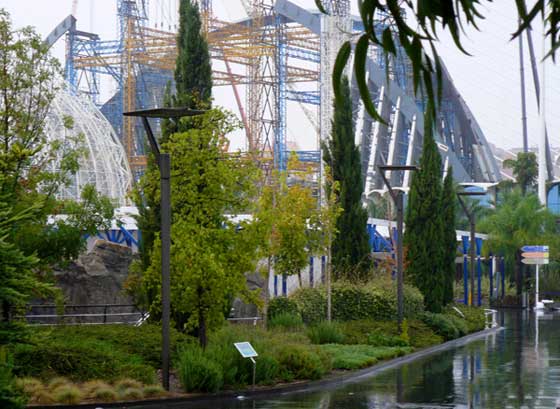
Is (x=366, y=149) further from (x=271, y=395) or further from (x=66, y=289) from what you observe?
(x=271, y=395)

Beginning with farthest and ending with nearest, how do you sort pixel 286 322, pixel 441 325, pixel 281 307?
1. pixel 441 325
2. pixel 281 307
3. pixel 286 322

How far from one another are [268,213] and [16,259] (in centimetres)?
1021

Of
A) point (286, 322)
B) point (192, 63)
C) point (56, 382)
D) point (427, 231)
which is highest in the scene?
point (192, 63)

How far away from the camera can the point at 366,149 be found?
306 feet

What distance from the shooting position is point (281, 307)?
31000mm

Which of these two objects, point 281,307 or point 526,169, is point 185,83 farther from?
point 526,169

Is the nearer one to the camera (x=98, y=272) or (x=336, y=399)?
(x=336, y=399)

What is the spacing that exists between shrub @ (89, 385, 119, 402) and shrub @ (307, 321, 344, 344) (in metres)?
11.0

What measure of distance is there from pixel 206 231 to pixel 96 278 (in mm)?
14535

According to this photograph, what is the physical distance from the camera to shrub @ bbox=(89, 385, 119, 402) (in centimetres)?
1803

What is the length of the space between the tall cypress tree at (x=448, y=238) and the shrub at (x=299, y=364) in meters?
20.3

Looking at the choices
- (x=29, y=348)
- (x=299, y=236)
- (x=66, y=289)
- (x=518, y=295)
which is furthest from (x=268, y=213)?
(x=518, y=295)

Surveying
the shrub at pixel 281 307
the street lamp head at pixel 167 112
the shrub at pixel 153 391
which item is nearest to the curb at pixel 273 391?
the shrub at pixel 153 391

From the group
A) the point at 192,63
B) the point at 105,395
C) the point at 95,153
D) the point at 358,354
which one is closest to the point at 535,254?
the point at 95,153
